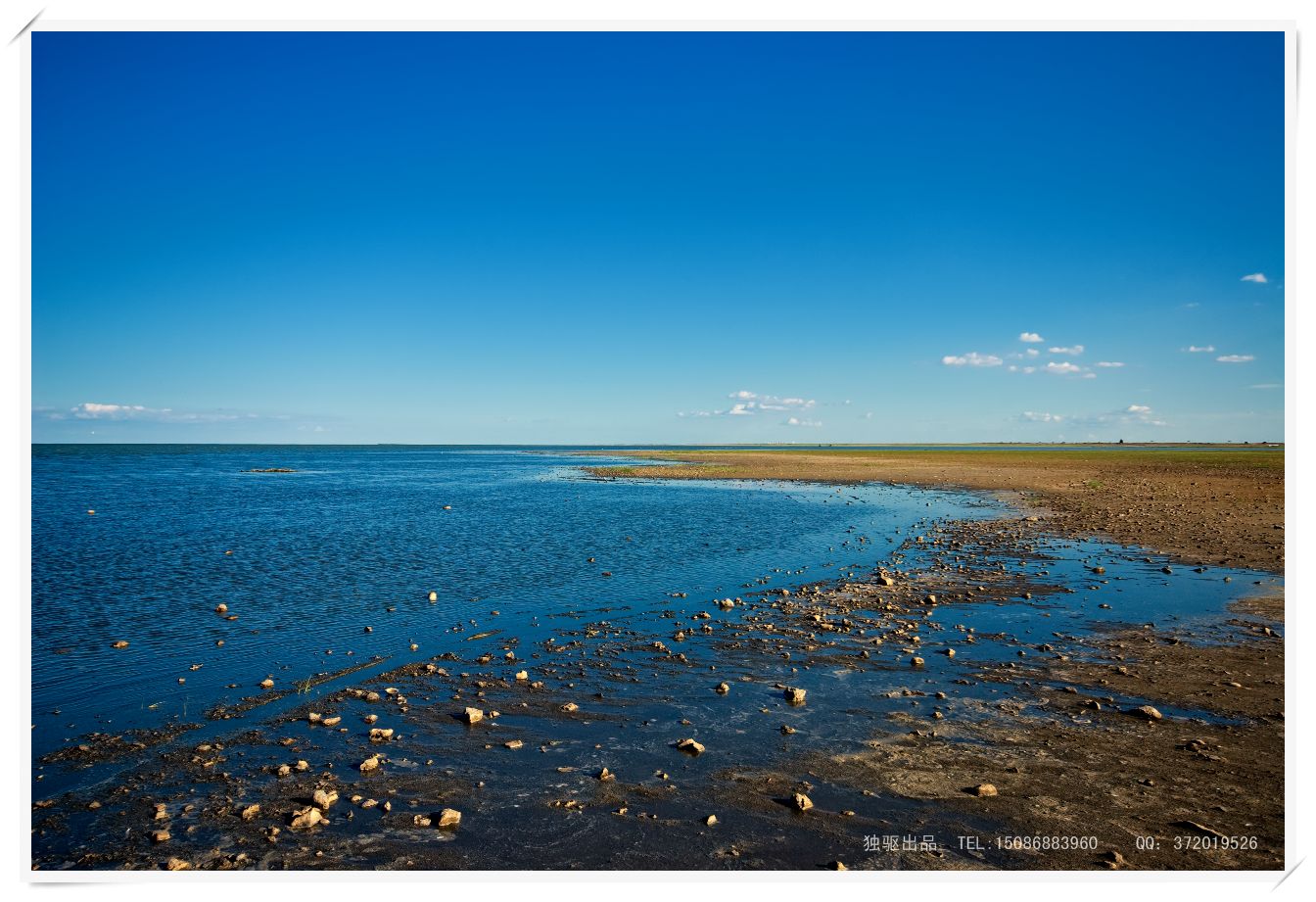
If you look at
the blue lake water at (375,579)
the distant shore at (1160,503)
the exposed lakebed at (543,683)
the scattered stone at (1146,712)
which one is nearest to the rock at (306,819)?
the exposed lakebed at (543,683)

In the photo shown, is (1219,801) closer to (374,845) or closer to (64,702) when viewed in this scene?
(374,845)

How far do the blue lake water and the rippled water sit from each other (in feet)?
0.28

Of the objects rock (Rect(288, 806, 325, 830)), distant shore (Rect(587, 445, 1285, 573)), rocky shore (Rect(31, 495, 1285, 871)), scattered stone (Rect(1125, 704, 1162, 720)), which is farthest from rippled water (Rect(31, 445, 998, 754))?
scattered stone (Rect(1125, 704, 1162, 720))

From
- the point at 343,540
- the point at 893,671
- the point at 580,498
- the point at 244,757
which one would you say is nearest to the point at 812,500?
the point at 580,498

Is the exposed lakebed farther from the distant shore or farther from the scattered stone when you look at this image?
the distant shore

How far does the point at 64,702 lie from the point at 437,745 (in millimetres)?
7498

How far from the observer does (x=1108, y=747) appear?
9930mm

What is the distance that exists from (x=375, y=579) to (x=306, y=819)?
15654mm

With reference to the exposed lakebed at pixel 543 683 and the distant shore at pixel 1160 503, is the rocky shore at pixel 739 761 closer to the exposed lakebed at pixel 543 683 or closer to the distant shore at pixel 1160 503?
the exposed lakebed at pixel 543 683

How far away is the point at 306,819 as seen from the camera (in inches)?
309

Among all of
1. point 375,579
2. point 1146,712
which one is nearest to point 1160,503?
point 1146,712

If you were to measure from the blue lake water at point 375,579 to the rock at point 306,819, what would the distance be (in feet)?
16.4

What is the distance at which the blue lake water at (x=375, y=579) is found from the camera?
13.8 metres

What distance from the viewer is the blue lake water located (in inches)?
544
